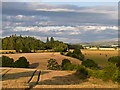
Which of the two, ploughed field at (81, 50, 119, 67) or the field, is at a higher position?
the field

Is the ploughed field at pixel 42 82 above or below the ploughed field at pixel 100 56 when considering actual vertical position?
above

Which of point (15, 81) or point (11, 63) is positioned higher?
point (15, 81)

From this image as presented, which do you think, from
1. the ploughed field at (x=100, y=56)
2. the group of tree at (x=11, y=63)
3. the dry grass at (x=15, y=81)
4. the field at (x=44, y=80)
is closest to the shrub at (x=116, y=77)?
the field at (x=44, y=80)

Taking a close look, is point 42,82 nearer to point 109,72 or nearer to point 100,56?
point 109,72

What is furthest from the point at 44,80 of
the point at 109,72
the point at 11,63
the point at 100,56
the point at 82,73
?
the point at 100,56

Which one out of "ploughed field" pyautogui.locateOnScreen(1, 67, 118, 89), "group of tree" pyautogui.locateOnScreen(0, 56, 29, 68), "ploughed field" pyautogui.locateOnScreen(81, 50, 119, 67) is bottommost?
"ploughed field" pyautogui.locateOnScreen(81, 50, 119, 67)

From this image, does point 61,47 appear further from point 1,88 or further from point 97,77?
point 1,88

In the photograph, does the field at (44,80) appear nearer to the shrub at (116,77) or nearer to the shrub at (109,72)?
the shrub at (116,77)

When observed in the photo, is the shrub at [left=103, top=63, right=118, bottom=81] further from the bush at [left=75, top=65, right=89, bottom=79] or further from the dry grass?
the dry grass

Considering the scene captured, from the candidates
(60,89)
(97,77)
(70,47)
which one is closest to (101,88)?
(60,89)

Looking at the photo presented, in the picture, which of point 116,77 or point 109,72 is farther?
point 109,72

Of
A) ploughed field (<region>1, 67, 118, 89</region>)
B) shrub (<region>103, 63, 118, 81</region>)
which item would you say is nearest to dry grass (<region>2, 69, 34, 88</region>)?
ploughed field (<region>1, 67, 118, 89</region>)

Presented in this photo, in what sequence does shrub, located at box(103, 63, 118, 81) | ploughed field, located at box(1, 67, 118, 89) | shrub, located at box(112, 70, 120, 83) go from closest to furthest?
ploughed field, located at box(1, 67, 118, 89) → shrub, located at box(112, 70, 120, 83) → shrub, located at box(103, 63, 118, 81)

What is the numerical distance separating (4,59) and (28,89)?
31.0 meters
